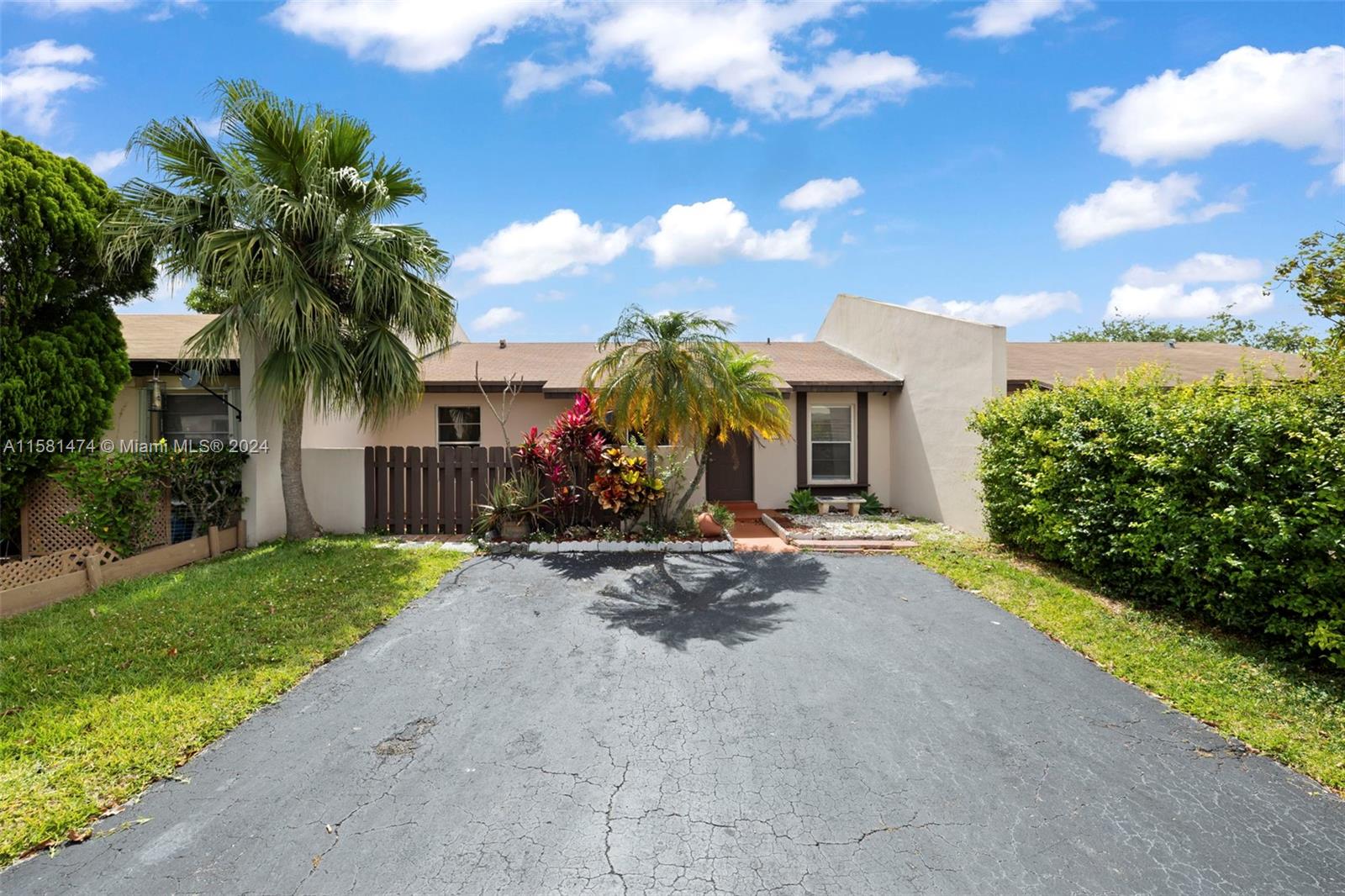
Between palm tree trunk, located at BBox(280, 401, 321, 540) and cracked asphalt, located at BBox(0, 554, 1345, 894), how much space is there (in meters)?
4.93

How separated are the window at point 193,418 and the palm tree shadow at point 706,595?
355 inches

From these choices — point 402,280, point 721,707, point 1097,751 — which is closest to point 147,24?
point 402,280

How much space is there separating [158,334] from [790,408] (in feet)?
43.3

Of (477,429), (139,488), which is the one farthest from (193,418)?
(477,429)

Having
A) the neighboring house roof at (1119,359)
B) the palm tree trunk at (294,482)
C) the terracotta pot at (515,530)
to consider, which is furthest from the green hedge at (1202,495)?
the palm tree trunk at (294,482)

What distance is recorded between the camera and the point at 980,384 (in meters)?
10.2

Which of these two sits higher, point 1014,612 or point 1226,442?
point 1226,442

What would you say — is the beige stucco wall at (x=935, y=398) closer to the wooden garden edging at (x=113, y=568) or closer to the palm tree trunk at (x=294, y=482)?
the palm tree trunk at (x=294, y=482)

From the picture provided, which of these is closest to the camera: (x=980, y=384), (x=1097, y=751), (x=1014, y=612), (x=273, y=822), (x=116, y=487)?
(x=273, y=822)

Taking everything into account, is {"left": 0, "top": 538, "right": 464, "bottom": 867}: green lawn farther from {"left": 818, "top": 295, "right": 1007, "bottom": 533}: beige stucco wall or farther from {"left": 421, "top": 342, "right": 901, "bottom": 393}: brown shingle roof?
{"left": 818, "top": 295, "right": 1007, "bottom": 533}: beige stucco wall

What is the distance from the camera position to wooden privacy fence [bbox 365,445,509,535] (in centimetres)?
999

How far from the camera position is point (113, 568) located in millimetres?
7070

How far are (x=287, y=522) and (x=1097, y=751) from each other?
10236 mm

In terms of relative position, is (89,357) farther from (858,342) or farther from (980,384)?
(858,342)
